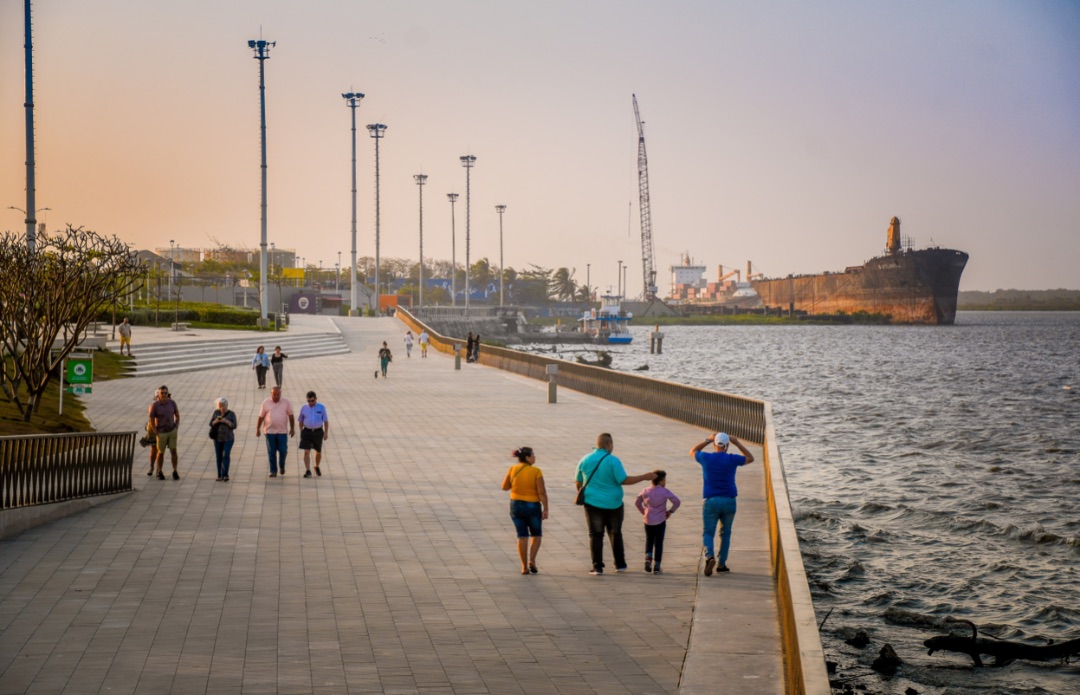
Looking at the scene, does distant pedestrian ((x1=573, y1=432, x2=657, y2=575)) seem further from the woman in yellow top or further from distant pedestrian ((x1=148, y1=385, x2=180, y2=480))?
distant pedestrian ((x1=148, y1=385, x2=180, y2=480))

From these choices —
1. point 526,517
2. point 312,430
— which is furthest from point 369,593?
point 312,430

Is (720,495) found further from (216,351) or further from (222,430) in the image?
(216,351)

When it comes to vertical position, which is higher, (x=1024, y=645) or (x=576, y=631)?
(x=576, y=631)

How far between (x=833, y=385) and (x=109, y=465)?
2367 inches

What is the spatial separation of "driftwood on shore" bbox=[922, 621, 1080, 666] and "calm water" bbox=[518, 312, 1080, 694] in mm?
193

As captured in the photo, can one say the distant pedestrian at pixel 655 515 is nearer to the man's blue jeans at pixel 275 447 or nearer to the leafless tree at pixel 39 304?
the man's blue jeans at pixel 275 447

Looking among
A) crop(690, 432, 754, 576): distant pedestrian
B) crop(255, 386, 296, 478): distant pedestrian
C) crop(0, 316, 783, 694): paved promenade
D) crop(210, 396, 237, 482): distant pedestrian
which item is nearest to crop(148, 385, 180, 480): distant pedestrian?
crop(0, 316, 783, 694): paved promenade

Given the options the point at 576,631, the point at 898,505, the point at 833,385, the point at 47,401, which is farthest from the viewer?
the point at 833,385

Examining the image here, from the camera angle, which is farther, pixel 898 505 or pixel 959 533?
pixel 898 505

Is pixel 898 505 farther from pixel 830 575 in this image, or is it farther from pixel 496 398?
pixel 496 398

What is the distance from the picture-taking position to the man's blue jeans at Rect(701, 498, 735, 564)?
39.3 feet

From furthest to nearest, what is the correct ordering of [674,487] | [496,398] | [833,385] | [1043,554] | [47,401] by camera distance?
[833,385], [496,398], [47,401], [1043,554], [674,487]

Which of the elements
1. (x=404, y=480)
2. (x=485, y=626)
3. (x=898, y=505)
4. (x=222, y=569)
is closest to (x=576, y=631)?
(x=485, y=626)

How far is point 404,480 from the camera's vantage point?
18469mm
